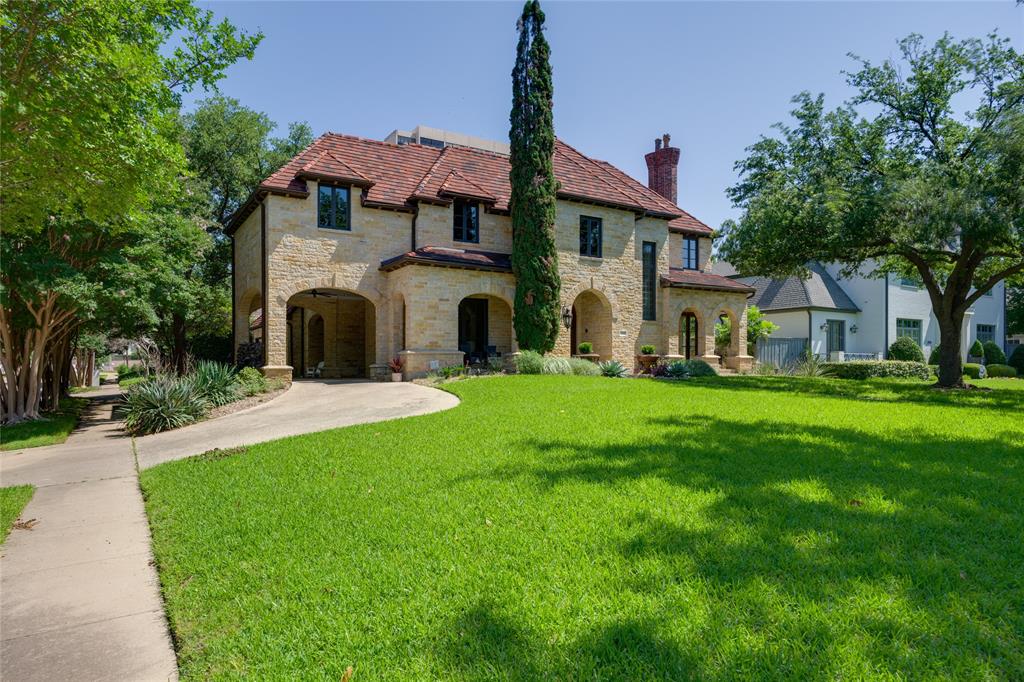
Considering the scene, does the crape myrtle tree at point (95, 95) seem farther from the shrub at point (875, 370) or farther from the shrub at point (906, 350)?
the shrub at point (906, 350)

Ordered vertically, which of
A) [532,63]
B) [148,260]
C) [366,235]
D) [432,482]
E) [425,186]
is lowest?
[432,482]

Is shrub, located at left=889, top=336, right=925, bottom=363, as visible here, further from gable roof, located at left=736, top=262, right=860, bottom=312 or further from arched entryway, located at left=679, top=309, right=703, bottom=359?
arched entryway, located at left=679, top=309, right=703, bottom=359

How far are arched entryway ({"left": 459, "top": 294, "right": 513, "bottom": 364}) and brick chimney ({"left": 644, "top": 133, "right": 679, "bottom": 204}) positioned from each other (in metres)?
12.4

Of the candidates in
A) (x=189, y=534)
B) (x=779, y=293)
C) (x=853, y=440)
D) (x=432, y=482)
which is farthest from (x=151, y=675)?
(x=779, y=293)

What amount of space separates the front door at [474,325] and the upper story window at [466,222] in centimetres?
246

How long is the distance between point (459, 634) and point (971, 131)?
19.7m

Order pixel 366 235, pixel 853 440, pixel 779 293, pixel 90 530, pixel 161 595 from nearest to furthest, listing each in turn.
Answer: pixel 161 595
pixel 90 530
pixel 853 440
pixel 366 235
pixel 779 293

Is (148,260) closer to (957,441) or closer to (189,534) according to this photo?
(189,534)

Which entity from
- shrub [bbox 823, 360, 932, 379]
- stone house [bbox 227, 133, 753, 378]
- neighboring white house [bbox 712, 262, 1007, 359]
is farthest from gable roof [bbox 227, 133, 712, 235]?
shrub [bbox 823, 360, 932, 379]

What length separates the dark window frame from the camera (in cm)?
2231

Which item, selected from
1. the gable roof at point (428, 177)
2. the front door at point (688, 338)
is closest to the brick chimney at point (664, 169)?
the gable roof at point (428, 177)

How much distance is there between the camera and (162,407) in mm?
11727

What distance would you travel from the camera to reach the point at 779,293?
31156mm

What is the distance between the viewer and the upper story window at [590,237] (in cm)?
2231
